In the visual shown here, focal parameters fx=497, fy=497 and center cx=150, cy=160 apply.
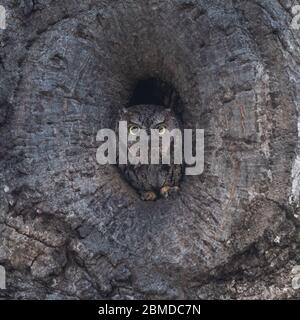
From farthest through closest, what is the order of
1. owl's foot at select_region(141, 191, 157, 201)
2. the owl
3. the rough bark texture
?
1. the owl
2. owl's foot at select_region(141, 191, 157, 201)
3. the rough bark texture

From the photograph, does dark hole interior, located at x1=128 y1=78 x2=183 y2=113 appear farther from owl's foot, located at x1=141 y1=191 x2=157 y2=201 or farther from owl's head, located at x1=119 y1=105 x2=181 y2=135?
owl's foot, located at x1=141 y1=191 x2=157 y2=201

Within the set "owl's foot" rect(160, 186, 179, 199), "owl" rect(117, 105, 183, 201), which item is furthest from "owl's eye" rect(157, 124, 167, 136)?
"owl's foot" rect(160, 186, 179, 199)

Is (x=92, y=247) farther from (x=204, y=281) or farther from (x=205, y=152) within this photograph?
(x=205, y=152)

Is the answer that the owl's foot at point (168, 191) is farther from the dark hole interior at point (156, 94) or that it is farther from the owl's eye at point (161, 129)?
the dark hole interior at point (156, 94)

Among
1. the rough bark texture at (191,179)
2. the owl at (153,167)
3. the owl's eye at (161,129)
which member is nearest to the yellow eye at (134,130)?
the owl at (153,167)

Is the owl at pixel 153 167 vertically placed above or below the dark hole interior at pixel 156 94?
below

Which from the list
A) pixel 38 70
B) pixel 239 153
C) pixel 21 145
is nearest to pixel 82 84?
pixel 38 70
